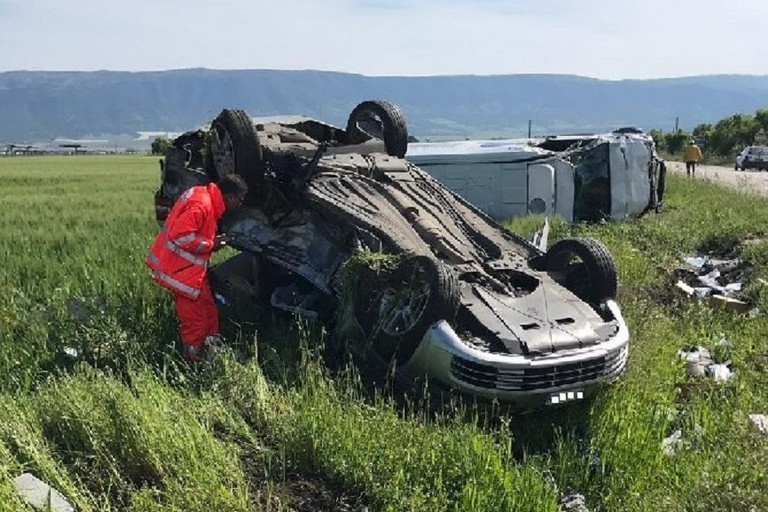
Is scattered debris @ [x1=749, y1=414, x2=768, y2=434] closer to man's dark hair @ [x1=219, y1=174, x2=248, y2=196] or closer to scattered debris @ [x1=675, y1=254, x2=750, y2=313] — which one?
scattered debris @ [x1=675, y1=254, x2=750, y2=313]

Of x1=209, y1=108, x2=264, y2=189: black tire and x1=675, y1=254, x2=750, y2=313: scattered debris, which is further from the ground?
x1=209, y1=108, x2=264, y2=189: black tire

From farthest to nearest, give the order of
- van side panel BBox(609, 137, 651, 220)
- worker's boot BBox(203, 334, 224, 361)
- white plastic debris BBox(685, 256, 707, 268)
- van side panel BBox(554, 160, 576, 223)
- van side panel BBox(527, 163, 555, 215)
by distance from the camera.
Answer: van side panel BBox(609, 137, 651, 220)
van side panel BBox(554, 160, 576, 223)
van side panel BBox(527, 163, 555, 215)
white plastic debris BBox(685, 256, 707, 268)
worker's boot BBox(203, 334, 224, 361)

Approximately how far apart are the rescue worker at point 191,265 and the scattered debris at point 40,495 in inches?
81.7

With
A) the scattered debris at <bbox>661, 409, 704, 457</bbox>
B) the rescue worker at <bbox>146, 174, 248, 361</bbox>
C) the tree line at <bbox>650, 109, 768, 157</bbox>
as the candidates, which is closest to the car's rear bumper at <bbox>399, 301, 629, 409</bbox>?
the scattered debris at <bbox>661, 409, 704, 457</bbox>

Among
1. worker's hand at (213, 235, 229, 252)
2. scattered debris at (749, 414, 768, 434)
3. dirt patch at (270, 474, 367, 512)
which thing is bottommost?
scattered debris at (749, 414, 768, 434)

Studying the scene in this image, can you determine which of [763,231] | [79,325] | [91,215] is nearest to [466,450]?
[79,325]

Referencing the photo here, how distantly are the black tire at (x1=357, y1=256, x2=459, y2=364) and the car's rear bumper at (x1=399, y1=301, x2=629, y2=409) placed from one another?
0.30ft

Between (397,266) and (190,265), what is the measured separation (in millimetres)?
1375

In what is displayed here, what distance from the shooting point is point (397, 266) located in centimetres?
512

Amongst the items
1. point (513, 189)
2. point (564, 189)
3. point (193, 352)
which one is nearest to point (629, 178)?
point (564, 189)

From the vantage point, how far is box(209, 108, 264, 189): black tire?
626 cm

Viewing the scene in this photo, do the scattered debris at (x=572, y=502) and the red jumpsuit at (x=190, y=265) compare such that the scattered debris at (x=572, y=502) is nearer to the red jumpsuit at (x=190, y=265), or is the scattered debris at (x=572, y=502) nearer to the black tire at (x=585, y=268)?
the black tire at (x=585, y=268)

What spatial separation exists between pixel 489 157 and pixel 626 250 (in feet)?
9.29

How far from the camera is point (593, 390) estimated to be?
15.4ft
